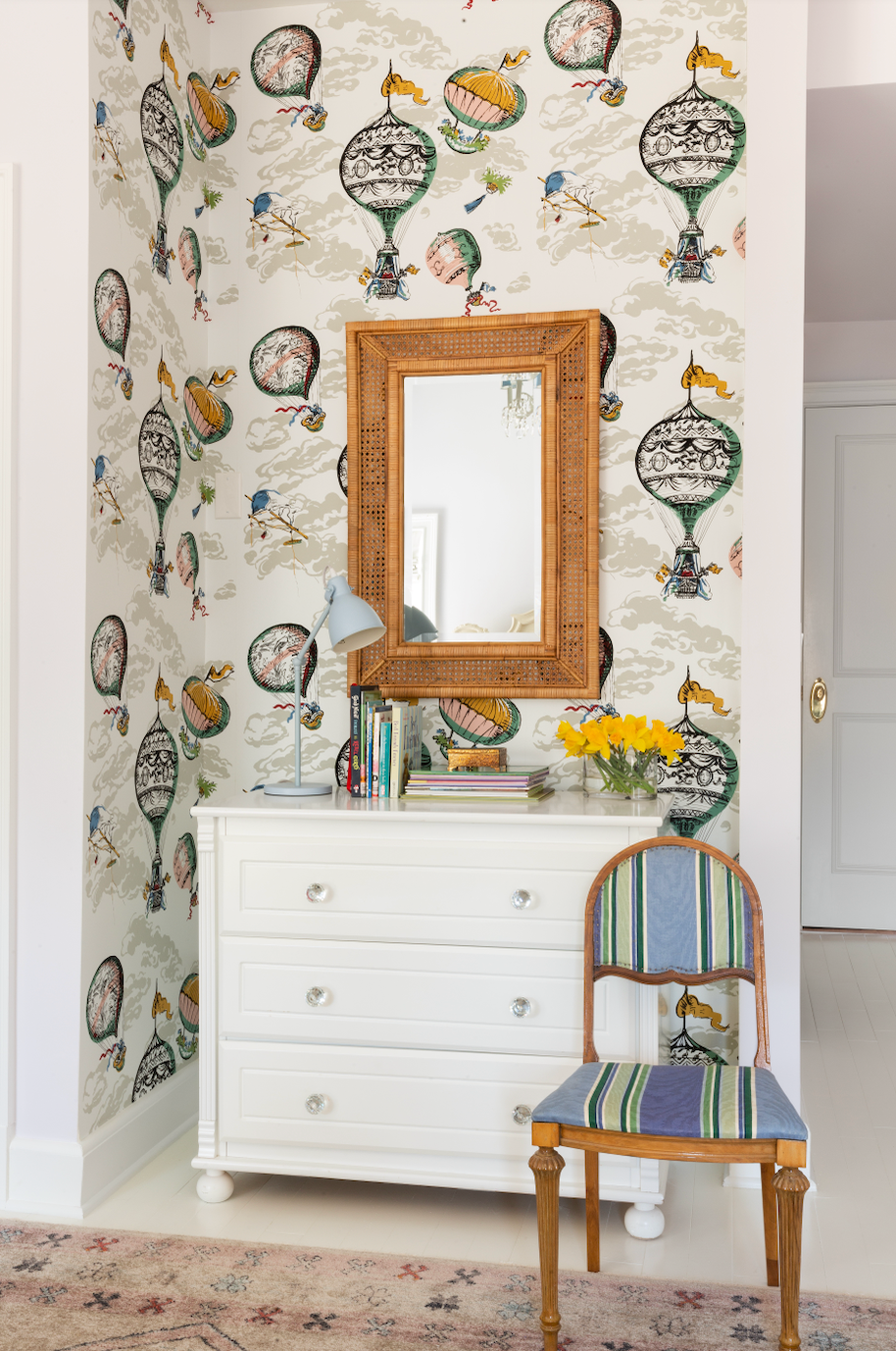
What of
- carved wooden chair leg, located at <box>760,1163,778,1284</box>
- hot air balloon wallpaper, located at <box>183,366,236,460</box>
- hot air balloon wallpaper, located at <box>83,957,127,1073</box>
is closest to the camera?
carved wooden chair leg, located at <box>760,1163,778,1284</box>

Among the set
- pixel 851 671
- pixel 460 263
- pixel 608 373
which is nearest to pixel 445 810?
pixel 608 373

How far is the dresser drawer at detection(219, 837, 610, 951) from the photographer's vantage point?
2.23 m

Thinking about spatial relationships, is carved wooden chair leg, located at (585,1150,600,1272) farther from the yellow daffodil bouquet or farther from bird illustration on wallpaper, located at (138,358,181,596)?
bird illustration on wallpaper, located at (138,358,181,596)

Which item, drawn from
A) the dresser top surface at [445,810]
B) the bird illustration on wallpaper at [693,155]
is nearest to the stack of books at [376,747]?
the dresser top surface at [445,810]

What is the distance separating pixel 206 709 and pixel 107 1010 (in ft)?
2.69

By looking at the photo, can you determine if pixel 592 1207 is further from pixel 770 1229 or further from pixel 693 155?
pixel 693 155

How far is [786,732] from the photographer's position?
7.92 feet

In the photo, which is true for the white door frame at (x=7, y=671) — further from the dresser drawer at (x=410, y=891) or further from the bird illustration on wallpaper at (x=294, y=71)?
the bird illustration on wallpaper at (x=294, y=71)

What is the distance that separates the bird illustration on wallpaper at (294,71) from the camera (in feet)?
9.26

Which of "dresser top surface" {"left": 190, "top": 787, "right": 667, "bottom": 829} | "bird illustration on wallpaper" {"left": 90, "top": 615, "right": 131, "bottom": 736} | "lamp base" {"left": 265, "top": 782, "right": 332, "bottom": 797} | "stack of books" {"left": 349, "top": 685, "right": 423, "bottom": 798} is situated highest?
"bird illustration on wallpaper" {"left": 90, "top": 615, "right": 131, "bottom": 736}

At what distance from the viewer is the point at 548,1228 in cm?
176

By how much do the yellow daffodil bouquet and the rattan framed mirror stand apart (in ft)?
0.70

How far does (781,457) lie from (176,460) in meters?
1.47

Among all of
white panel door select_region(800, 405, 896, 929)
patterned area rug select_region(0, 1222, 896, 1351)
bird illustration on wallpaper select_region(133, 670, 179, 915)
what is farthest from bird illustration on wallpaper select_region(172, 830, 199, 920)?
white panel door select_region(800, 405, 896, 929)
